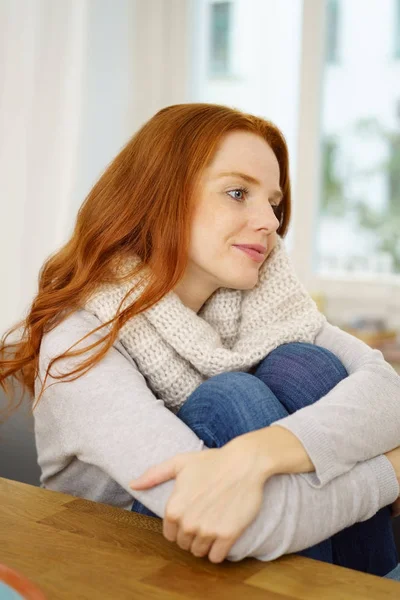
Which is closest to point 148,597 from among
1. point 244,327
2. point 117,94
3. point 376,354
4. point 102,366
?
point 102,366

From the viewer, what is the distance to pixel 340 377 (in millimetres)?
1313

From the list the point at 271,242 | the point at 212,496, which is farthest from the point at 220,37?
the point at 212,496

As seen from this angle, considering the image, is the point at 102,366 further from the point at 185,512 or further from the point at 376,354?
the point at 376,354

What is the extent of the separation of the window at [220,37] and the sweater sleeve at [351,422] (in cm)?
271

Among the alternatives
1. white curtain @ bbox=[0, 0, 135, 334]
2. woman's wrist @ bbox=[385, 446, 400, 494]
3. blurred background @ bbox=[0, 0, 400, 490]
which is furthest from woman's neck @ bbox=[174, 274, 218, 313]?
blurred background @ bbox=[0, 0, 400, 490]

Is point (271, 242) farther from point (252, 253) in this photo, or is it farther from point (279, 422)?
point (279, 422)

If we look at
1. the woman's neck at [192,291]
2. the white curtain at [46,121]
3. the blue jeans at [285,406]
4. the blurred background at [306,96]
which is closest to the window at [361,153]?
the blurred background at [306,96]

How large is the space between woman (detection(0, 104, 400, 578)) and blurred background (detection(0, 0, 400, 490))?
1.79 m

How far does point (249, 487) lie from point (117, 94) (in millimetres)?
2751

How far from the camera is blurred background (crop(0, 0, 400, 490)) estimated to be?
334 centimetres

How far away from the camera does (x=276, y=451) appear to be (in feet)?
3.14

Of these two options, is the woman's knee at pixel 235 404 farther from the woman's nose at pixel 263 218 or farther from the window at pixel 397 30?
the window at pixel 397 30

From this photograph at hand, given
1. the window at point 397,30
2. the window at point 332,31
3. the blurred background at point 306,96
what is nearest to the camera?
the blurred background at point 306,96

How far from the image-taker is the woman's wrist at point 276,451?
3.08 feet
